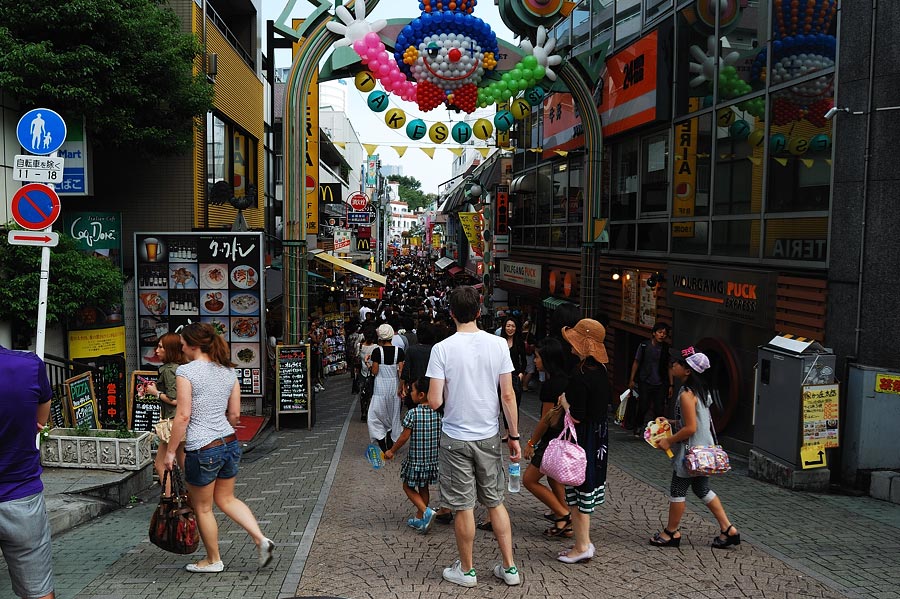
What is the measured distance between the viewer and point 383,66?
1342cm

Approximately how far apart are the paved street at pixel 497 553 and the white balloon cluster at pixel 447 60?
7960mm

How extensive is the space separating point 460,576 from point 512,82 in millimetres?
10807

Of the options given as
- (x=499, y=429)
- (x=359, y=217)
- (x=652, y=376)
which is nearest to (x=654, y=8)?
(x=652, y=376)

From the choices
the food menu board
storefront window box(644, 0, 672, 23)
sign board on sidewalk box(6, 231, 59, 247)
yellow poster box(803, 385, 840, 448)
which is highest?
storefront window box(644, 0, 672, 23)

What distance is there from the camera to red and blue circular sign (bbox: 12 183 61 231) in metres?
6.73

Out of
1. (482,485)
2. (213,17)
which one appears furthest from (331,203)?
(482,485)

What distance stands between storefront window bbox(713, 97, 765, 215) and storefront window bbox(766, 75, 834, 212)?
0.36 meters

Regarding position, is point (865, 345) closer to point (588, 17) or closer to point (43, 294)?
point (43, 294)

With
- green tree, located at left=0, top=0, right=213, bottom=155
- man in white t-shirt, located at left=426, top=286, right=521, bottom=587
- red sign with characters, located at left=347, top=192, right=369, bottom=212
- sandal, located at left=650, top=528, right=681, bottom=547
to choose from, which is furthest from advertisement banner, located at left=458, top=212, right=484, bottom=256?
man in white t-shirt, located at left=426, top=286, right=521, bottom=587

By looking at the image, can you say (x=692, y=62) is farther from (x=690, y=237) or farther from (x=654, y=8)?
(x=690, y=237)

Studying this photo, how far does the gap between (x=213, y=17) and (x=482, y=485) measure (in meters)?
14.4

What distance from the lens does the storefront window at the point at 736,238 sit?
10.4 meters

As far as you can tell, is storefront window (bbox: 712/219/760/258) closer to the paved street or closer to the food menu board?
the paved street

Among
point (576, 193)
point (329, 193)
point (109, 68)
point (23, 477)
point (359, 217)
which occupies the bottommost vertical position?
point (23, 477)
